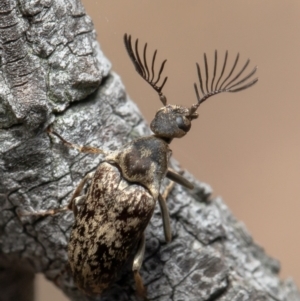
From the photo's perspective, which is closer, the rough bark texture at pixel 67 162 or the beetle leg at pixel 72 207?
the rough bark texture at pixel 67 162

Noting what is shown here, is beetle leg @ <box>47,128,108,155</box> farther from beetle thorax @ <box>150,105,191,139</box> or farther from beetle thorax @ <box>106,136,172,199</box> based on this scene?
beetle thorax @ <box>150,105,191,139</box>

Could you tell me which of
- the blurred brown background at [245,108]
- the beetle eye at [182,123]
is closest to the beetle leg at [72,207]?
the beetle eye at [182,123]

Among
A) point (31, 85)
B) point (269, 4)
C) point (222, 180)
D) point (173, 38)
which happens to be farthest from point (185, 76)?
point (31, 85)

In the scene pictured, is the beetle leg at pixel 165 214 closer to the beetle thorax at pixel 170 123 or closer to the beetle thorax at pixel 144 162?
the beetle thorax at pixel 144 162

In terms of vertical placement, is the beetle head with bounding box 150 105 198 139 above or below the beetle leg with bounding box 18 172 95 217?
above

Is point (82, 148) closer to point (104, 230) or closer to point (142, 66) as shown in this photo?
point (104, 230)

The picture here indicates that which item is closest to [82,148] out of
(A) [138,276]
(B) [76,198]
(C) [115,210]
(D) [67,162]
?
(D) [67,162]

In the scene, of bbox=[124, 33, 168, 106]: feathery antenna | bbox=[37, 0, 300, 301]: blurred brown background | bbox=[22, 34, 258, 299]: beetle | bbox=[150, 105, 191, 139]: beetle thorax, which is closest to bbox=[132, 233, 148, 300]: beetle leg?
bbox=[22, 34, 258, 299]: beetle
